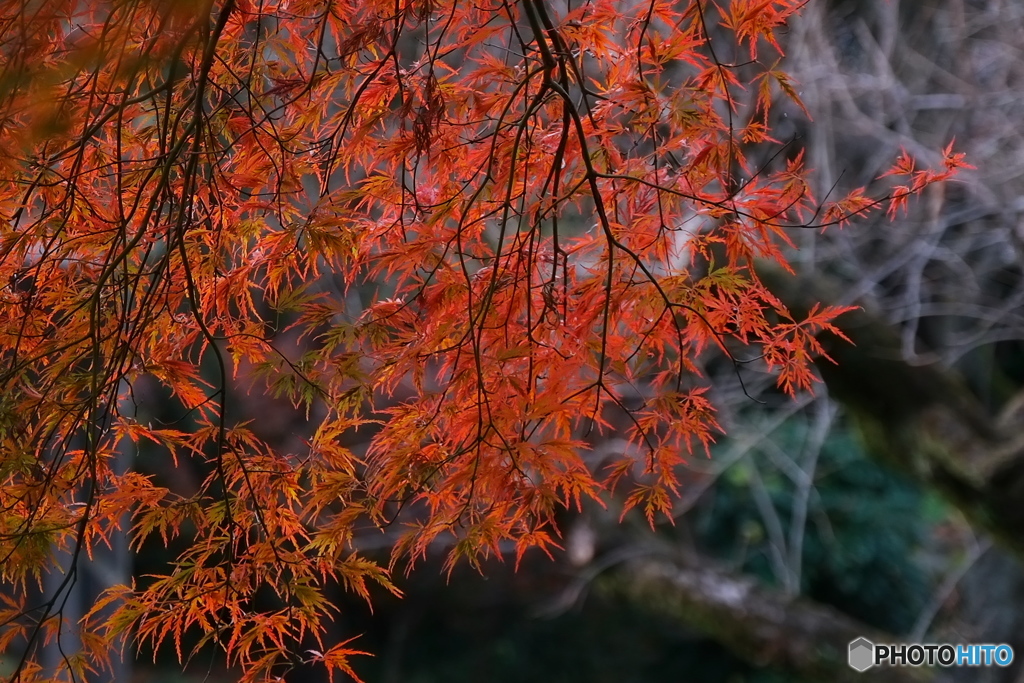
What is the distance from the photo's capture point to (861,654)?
2766 millimetres

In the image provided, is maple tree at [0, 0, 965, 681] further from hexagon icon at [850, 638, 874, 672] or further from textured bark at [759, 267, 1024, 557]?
hexagon icon at [850, 638, 874, 672]

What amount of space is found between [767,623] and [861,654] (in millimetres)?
293

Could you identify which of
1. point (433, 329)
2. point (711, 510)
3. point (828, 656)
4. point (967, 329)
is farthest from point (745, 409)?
point (433, 329)

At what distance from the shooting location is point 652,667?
4469 millimetres

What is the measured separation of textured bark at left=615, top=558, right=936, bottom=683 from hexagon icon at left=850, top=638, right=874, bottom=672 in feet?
0.06

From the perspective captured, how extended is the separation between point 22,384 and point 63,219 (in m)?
0.20

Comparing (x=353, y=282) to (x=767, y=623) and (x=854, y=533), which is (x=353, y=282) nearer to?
(x=767, y=623)

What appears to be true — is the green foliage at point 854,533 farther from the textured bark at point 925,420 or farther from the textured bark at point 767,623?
the textured bark at point 925,420

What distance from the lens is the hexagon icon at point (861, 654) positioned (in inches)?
108

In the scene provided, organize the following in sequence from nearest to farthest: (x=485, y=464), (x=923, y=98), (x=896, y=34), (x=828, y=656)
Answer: (x=485, y=464), (x=828, y=656), (x=923, y=98), (x=896, y=34)

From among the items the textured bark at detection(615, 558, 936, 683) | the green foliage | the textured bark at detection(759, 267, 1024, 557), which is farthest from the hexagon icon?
the green foliage

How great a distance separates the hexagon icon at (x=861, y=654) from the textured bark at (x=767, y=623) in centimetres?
2

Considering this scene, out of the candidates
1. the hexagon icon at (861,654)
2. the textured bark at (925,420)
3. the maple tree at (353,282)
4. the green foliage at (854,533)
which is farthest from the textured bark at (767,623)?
the maple tree at (353,282)

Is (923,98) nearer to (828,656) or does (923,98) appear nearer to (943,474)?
(943,474)
